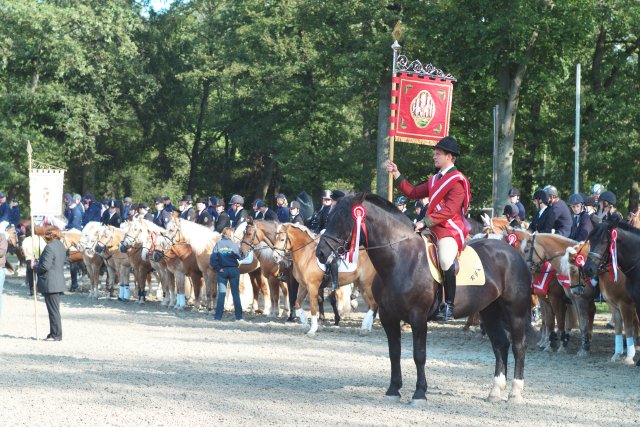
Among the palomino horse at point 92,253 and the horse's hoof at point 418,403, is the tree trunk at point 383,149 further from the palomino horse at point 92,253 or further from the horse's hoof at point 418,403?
the horse's hoof at point 418,403

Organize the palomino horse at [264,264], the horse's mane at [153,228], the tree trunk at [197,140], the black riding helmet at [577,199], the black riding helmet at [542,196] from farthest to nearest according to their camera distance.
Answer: the tree trunk at [197,140]
the horse's mane at [153,228]
the palomino horse at [264,264]
the black riding helmet at [542,196]
the black riding helmet at [577,199]

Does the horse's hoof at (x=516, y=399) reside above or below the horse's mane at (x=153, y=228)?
below

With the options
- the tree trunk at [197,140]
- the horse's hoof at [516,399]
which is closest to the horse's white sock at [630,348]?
the horse's hoof at [516,399]

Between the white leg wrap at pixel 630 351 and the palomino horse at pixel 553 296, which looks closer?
the white leg wrap at pixel 630 351

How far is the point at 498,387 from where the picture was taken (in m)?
10.9

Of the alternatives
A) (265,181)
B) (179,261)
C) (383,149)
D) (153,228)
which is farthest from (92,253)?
(265,181)

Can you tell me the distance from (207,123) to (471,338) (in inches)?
1211

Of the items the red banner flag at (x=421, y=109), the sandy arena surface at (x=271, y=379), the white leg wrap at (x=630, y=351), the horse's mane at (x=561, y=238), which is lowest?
the sandy arena surface at (x=271, y=379)

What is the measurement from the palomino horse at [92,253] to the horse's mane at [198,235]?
4303 mm

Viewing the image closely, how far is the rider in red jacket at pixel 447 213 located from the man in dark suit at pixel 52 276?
7432 mm

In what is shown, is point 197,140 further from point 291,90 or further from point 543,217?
point 543,217

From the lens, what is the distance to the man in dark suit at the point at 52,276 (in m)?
15.8

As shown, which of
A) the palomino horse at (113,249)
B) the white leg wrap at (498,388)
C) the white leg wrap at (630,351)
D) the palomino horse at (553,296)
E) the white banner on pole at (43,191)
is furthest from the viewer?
the palomino horse at (113,249)

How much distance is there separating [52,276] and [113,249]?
9.58 meters
